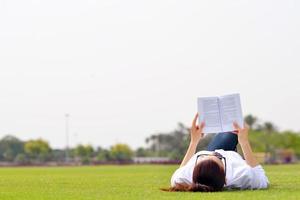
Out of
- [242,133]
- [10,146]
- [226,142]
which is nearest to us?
[242,133]

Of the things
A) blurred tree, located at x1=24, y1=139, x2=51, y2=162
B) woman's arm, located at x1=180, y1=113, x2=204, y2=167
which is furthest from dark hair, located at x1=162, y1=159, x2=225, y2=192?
blurred tree, located at x1=24, y1=139, x2=51, y2=162

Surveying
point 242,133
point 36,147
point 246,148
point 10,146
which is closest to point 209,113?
point 242,133

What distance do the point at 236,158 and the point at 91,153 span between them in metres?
117

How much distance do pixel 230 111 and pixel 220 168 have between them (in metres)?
1.62

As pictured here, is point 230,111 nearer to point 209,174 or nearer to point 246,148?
point 246,148

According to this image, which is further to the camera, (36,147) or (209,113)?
(36,147)

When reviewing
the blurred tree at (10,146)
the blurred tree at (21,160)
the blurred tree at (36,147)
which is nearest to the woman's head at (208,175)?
the blurred tree at (21,160)

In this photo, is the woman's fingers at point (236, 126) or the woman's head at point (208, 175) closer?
the woman's head at point (208, 175)

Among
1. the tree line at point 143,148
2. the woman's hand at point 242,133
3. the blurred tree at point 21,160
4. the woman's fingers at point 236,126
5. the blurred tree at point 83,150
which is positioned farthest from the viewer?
the blurred tree at point 83,150

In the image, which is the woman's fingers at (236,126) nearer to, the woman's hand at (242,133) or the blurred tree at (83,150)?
the woman's hand at (242,133)

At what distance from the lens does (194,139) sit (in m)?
9.69

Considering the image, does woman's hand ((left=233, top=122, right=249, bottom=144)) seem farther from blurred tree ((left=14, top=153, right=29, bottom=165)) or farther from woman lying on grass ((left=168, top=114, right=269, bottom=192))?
blurred tree ((left=14, top=153, right=29, bottom=165))

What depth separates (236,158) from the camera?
9266mm

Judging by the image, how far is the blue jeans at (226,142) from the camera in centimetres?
981
